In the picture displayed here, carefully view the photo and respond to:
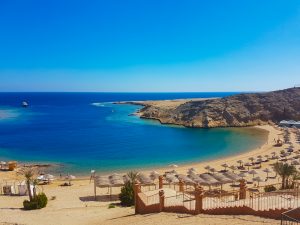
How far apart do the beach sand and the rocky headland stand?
2164 inches

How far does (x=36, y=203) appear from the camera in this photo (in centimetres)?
2658

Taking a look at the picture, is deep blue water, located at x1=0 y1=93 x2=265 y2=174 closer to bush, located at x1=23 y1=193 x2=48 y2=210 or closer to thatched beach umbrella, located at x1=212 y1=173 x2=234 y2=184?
thatched beach umbrella, located at x1=212 y1=173 x2=234 y2=184

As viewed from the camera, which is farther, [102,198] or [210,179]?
[210,179]

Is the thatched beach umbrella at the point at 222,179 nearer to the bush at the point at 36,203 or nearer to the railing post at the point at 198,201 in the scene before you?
the railing post at the point at 198,201

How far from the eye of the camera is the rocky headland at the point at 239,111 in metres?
92.8

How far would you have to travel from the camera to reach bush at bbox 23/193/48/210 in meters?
26.5

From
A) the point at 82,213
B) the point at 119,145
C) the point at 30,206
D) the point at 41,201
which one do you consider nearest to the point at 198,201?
the point at 82,213

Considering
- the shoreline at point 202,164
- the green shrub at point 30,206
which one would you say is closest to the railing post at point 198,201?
the green shrub at point 30,206

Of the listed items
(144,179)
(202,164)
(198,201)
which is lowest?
(202,164)

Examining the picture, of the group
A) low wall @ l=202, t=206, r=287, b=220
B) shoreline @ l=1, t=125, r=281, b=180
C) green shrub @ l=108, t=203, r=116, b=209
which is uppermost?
low wall @ l=202, t=206, r=287, b=220

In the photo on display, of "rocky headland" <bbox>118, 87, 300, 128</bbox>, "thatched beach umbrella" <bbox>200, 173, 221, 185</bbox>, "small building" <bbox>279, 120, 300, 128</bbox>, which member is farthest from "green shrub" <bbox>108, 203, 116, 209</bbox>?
"small building" <bbox>279, 120, 300, 128</bbox>

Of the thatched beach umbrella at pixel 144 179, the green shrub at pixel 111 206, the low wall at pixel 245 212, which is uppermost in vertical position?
the low wall at pixel 245 212

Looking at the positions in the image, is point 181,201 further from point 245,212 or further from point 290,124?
point 290,124

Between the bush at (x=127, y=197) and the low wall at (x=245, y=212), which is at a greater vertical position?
the low wall at (x=245, y=212)
